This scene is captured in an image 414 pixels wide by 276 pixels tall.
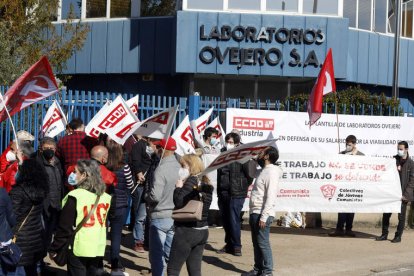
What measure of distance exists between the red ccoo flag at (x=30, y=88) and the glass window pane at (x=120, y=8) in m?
12.8

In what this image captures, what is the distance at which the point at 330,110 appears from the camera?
1806 centimetres

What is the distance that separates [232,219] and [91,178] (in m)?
4.83

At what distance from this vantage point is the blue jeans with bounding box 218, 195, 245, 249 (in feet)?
43.0

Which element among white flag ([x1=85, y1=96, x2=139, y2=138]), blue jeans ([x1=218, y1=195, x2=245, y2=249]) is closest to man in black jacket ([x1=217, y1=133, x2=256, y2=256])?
blue jeans ([x1=218, y1=195, x2=245, y2=249])

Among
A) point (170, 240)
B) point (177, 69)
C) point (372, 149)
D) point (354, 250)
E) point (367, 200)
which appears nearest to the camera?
point (170, 240)

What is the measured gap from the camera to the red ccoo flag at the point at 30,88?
1085 cm

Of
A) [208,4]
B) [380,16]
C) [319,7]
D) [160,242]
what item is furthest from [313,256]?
[380,16]

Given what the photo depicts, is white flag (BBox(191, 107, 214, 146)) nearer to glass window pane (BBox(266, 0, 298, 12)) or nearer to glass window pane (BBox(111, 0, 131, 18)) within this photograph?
glass window pane (BBox(266, 0, 298, 12))

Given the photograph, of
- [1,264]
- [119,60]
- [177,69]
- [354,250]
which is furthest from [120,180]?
[119,60]

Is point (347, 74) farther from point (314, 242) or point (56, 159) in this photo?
point (56, 159)

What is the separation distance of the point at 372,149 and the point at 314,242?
10.3ft

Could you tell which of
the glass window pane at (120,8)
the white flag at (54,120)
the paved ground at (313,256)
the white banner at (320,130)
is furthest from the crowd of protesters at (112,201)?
the glass window pane at (120,8)

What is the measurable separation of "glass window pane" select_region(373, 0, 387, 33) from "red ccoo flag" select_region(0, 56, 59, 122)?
15394mm

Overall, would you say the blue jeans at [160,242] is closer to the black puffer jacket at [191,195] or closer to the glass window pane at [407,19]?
the black puffer jacket at [191,195]
